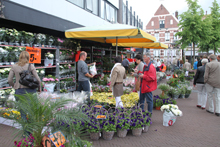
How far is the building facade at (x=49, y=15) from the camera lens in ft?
18.4

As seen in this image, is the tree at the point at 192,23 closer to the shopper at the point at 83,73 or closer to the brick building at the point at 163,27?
the shopper at the point at 83,73

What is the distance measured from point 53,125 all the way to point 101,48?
8.41m

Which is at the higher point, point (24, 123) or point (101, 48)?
point (101, 48)

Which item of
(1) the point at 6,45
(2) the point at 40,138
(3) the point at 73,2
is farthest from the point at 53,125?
(3) the point at 73,2

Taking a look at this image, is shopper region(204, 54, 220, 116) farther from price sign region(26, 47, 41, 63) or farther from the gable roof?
the gable roof

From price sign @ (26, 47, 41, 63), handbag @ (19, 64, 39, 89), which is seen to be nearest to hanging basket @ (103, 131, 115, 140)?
handbag @ (19, 64, 39, 89)

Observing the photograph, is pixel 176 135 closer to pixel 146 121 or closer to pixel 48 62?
pixel 146 121

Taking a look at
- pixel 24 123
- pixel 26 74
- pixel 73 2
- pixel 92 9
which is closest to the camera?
pixel 24 123

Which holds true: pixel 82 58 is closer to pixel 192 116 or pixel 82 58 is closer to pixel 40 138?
pixel 40 138

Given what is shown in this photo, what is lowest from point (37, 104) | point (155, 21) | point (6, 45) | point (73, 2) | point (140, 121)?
point (140, 121)

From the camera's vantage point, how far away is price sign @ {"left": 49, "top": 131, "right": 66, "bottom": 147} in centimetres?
240

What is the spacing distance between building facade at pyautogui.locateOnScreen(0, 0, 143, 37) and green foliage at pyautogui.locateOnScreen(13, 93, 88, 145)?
3838 millimetres

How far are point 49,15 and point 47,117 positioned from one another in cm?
560

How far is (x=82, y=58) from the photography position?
212 inches
